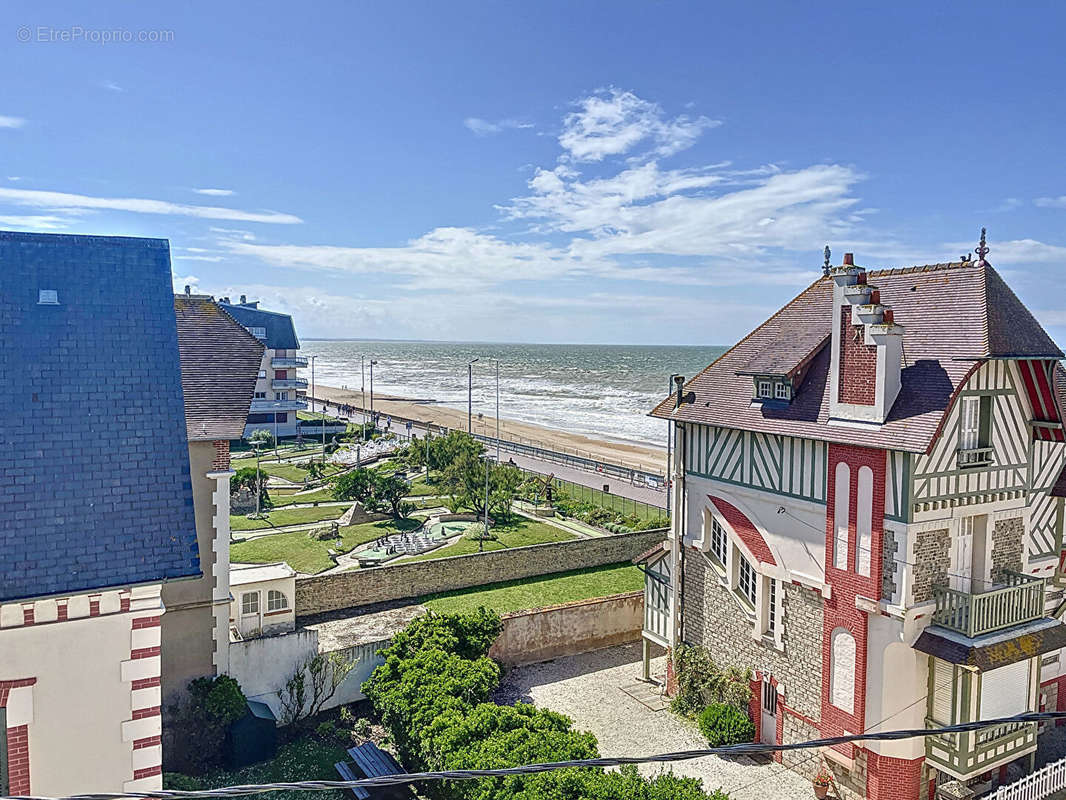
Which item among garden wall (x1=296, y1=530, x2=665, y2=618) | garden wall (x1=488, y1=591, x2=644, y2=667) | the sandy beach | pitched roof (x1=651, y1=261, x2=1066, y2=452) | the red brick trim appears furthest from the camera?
the sandy beach

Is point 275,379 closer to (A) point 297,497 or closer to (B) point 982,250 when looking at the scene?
(A) point 297,497

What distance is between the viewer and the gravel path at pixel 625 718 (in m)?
14.3

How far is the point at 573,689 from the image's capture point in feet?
59.4

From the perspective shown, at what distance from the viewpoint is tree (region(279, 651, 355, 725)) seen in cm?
1568

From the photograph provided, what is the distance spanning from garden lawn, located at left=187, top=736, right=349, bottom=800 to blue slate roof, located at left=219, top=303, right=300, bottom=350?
52.0 metres

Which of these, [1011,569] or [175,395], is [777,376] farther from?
[175,395]

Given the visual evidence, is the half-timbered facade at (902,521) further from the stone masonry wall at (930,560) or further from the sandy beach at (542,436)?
the sandy beach at (542,436)

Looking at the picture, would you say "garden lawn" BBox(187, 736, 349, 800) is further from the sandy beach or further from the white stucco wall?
the sandy beach

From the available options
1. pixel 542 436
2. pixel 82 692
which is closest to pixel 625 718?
pixel 82 692

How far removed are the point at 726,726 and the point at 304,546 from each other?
17764 mm

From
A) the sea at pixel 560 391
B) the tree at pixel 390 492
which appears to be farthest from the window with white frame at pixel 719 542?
the sea at pixel 560 391

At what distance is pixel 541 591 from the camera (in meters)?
Result: 23.8

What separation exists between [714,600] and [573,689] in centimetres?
421

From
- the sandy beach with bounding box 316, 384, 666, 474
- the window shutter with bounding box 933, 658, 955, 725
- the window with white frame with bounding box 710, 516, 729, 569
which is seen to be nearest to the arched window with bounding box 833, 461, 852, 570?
the window shutter with bounding box 933, 658, 955, 725
